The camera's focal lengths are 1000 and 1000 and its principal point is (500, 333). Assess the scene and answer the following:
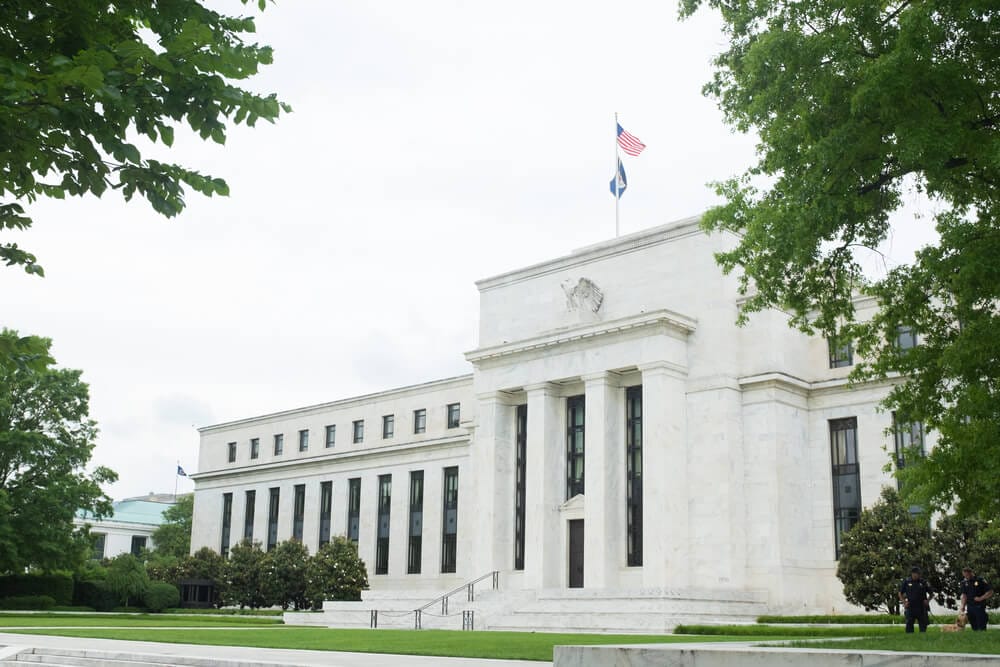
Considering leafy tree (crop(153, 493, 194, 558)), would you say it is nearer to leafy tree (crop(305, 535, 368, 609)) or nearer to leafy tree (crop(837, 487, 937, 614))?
leafy tree (crop(305, 535, 368, 609))

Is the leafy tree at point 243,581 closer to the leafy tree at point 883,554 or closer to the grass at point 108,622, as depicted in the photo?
the grass at point 108,622

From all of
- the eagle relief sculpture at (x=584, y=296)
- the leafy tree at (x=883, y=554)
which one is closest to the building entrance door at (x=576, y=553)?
the eagle relief sculpture at (x=584, y=296)

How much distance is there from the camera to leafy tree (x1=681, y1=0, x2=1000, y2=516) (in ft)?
54.7

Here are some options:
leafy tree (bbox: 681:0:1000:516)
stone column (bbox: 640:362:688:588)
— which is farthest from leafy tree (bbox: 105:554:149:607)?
leafy tree (bbox: 681:0:1000:516)

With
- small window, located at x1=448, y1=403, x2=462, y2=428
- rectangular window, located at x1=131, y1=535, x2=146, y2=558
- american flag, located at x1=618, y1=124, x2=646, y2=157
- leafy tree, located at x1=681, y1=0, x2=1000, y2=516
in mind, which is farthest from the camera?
rectangular window, located at x1=131, y1=535, x2=146, y2=558

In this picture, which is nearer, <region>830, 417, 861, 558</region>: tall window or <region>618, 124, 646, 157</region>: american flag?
<region>830, 417, 861, 558</region>: tall window

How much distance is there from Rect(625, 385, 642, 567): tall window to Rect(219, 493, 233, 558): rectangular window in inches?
1568

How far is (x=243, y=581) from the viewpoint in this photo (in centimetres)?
6138

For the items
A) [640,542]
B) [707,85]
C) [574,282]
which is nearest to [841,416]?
[640,542]

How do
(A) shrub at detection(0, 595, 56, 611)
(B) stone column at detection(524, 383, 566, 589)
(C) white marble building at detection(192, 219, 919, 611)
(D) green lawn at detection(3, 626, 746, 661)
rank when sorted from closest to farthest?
(D) green lawn at detection(3, 626, 746, 661) < (C) white marble building at detection(192, 219, 919, 611) < (B) stone column at detection(524, 383, 566, 589) < (A) shrub at detection(0, 595, 56, 611)

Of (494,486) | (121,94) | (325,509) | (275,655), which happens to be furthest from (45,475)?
(121,94)

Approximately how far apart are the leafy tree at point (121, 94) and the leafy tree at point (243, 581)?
5470 cm

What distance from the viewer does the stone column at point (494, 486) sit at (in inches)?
1891

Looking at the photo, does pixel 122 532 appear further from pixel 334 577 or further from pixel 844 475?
pixel 844 475
